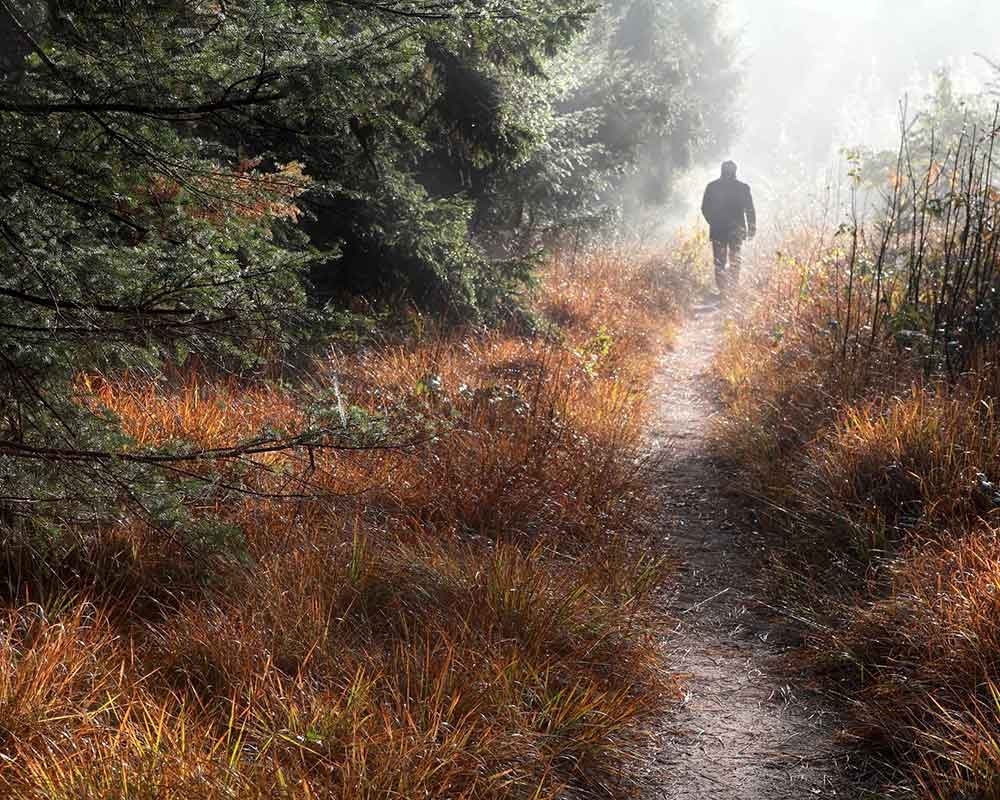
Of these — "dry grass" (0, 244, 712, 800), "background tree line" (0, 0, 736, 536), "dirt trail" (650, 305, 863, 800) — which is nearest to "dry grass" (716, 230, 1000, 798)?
"dirt trail" (650, 305, 863, 800)

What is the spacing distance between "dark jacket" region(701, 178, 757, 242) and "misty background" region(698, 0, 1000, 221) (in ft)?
143

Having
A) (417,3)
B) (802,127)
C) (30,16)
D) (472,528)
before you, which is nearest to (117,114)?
(417,3)

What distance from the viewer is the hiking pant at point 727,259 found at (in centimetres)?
1511

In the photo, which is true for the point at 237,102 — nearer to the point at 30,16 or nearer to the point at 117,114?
the point at 117,114

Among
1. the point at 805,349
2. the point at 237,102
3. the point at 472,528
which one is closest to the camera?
the point at 237,102

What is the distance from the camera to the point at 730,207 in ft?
48.9

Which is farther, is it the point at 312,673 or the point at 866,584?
the point at 866,584

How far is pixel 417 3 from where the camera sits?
9.75 feet

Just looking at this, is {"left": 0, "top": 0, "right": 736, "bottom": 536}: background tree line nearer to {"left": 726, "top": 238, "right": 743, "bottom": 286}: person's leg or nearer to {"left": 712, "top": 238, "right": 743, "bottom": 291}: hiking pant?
{"left": 726, "top": 238, "right": 743, "bottom": 286}: person's leg

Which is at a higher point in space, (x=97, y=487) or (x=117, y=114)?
(x=117, y=114)

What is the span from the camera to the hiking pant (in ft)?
49.6

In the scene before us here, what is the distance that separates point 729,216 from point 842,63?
69313mm

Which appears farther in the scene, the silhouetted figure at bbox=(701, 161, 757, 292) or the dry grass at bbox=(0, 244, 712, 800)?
the silhouetted figure at bbox=(701, 161, 757, 292)

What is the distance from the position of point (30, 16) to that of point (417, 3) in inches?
116
